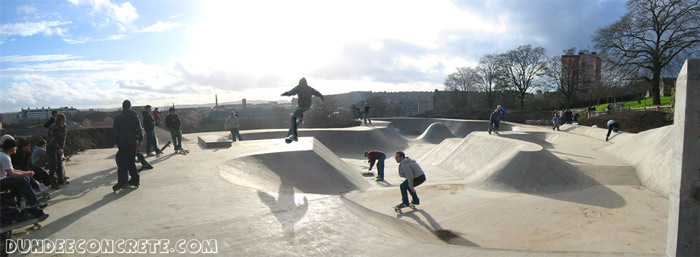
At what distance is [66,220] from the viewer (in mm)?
4621

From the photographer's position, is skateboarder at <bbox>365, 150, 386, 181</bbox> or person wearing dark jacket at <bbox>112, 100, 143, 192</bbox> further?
skateboarder at <bbox>365, 150, 386, 181</bbox>

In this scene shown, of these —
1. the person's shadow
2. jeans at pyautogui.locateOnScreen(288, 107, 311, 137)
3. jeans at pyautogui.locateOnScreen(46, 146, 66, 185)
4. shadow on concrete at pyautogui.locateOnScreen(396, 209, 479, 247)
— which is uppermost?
jeans at pyautogui.locateOnScreen(288, 107, 311, 137)

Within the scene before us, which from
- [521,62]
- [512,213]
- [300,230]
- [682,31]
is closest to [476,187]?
[512,213]

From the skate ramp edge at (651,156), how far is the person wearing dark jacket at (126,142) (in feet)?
42.0

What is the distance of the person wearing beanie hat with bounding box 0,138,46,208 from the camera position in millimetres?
4395

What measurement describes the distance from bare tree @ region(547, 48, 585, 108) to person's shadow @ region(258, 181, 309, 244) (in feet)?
156

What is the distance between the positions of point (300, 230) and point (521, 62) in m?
52.4

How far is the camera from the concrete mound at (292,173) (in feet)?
29.2

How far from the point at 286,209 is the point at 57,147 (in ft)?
16.6

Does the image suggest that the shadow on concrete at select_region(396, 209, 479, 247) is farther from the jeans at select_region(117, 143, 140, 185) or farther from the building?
the building

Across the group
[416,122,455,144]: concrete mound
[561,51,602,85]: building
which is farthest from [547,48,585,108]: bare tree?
[416,122,455,144]: concrete mound

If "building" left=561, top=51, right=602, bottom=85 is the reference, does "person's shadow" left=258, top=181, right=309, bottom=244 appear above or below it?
below

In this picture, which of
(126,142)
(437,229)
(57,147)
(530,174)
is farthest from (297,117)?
(530,174)

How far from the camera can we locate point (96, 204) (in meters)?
5.45
